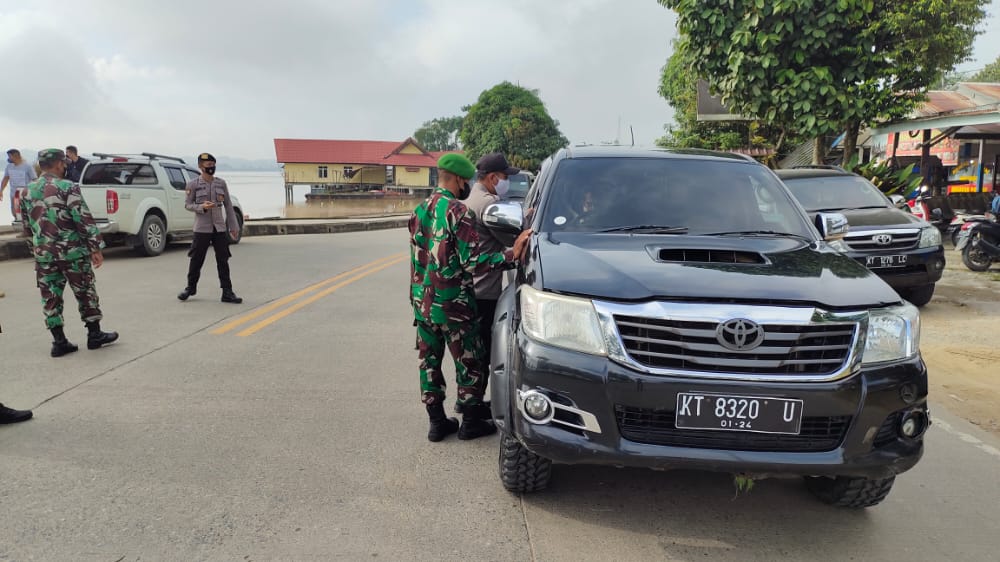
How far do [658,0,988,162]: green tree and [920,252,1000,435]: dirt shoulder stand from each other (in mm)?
4593

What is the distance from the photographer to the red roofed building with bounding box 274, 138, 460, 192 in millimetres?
70250

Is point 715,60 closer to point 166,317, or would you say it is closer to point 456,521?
point 166,317

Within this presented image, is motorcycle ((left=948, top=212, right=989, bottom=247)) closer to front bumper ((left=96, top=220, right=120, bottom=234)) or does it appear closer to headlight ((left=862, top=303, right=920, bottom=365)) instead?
headlight ((left=862, top=303, right=920, bottom=365))

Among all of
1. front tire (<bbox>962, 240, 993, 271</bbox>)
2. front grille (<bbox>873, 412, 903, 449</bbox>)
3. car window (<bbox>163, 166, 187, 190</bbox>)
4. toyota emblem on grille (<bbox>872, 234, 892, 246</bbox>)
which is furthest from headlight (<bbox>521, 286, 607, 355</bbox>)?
car window (<bbox>163, 166, 187, 190</bbox>)

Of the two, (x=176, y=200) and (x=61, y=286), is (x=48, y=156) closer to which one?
(x=61, y=286)

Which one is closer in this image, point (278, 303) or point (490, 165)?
point (490, 165)

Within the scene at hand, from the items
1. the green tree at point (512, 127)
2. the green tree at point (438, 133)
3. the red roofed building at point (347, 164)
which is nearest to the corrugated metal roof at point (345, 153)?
the red roofed building at point (347, 164)

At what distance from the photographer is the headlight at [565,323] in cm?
275

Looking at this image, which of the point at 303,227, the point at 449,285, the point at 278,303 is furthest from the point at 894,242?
the point at 303,227

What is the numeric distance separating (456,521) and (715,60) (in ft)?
42.2

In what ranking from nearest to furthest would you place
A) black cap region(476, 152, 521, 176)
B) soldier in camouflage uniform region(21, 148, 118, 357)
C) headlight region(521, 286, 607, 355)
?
headlight region(521, 286, 607, 355)
black cap region(476, 152, 521, 176)
soldier in camouflage uniform region(21, 148, 118, 357)

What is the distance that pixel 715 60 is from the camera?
13.8 meters

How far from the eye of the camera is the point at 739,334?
2648 millimetres

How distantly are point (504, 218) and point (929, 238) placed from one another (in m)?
6.55
